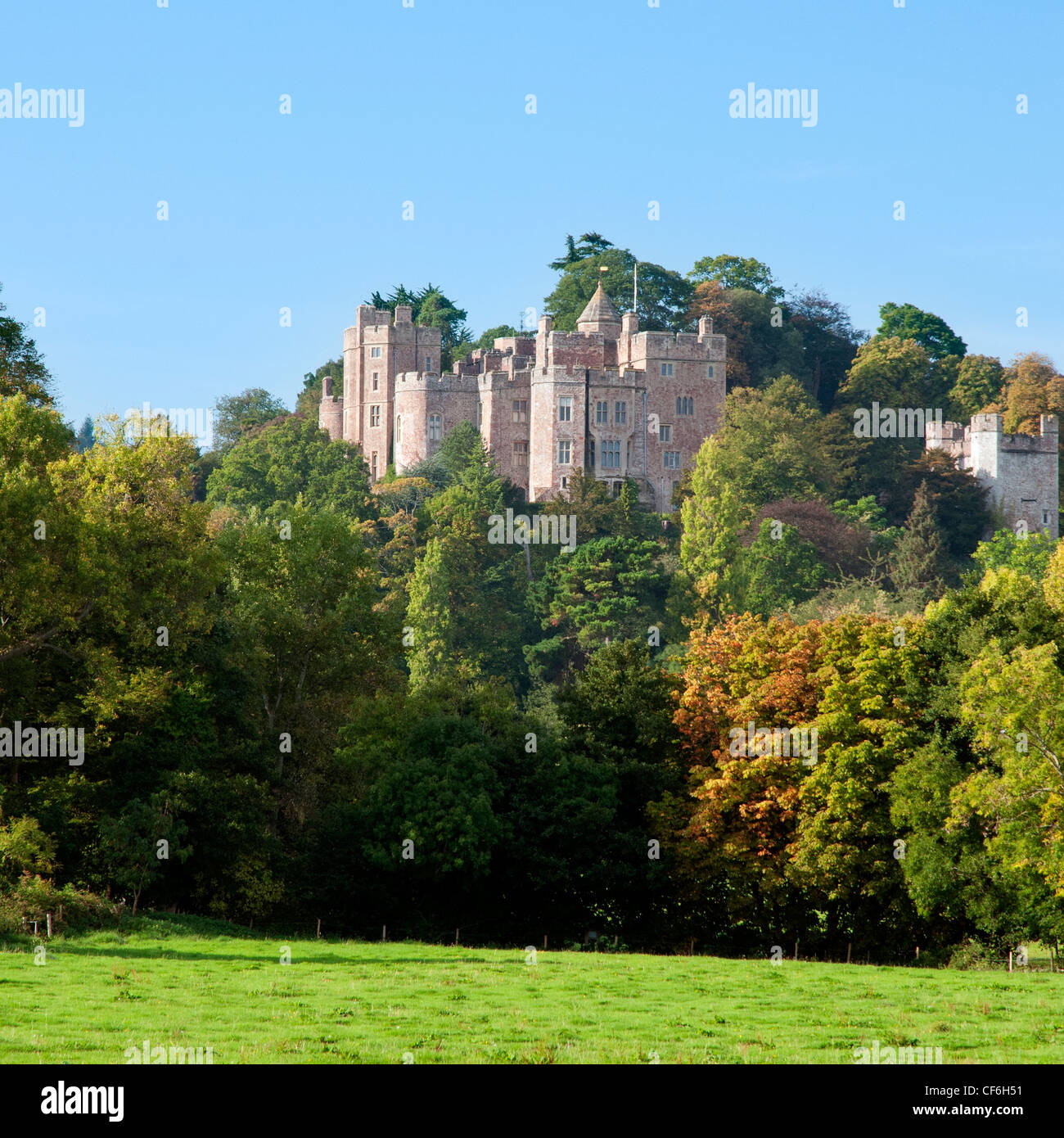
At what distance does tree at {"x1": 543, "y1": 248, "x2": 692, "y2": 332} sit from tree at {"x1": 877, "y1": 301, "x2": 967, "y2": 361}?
17010 millimetres

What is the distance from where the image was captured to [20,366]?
4144 cm

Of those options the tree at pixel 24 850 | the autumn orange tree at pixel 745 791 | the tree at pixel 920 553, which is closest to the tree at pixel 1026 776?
the autumn orange tree at pixel 745 791

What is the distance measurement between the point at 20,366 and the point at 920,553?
173 ft

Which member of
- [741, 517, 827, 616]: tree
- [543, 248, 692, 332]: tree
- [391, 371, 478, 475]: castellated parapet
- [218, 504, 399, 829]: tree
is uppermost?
[543, 248, 692, 332]: tree

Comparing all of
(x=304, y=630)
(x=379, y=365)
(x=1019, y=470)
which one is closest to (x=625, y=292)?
(x=379, y=365)

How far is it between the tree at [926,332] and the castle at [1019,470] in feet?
81.8

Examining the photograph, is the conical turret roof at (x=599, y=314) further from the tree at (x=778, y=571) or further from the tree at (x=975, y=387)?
the tree at (x=975, y=387)

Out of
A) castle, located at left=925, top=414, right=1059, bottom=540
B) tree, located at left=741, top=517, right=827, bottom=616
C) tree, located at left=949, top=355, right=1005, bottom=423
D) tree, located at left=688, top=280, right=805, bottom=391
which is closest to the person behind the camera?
tree, located at left=741, top=517, right=827, bottom=616

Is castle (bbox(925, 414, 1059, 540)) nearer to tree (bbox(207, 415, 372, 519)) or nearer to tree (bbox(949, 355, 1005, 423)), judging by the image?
tree (bbox(949, 355, 1005, 423))

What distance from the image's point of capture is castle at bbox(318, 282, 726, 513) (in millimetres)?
85312

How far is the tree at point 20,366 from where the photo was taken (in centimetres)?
4047

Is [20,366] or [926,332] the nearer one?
[20,366]

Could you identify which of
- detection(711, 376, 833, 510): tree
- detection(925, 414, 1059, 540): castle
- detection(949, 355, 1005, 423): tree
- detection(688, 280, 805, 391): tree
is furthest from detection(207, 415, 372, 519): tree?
detection(949, 355, 1005, 423): tree

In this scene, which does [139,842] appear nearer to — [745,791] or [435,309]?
[745,791]
